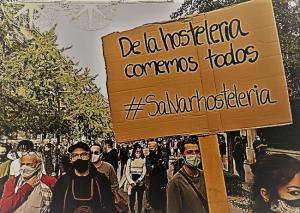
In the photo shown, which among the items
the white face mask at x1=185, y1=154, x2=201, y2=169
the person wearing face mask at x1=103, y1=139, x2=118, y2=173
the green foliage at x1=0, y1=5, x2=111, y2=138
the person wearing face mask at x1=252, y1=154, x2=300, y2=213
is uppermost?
the green foliage at x1=0, y1=5, x2=111, y2=138

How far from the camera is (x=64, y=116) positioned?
28.8 inches

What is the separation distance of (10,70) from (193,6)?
41cm

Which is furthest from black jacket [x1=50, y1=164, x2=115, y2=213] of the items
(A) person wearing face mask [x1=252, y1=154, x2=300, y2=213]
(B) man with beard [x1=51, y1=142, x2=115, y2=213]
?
(A) person wearing face mask [x1=252, y1=154, x2=300, y2=213]

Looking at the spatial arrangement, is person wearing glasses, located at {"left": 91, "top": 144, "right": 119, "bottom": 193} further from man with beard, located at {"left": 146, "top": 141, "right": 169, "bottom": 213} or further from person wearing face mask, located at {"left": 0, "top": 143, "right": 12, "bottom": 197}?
person wearing face mask, located at {"left": 0, "top": 143, "right": 12, "bottom": 197}

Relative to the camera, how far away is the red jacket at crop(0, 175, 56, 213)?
0.72 m

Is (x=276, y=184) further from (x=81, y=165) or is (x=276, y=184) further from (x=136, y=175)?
(x=81, y=165)

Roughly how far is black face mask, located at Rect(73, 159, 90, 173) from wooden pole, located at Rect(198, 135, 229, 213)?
25 centimetres

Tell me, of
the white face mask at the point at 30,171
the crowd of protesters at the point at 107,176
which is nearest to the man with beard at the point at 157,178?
the crowd of protesters at the point at 107,176

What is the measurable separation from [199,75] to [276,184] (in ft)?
0.93

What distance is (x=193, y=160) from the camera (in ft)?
2.41

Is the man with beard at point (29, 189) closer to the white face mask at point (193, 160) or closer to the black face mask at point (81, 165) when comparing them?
the black face mask at point (81, 165)

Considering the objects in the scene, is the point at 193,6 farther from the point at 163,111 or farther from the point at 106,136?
A: the point at 106,136

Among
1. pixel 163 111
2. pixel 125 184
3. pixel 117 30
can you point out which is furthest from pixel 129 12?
pixel 125 184

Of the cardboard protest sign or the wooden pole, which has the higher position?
the cardboard protest sign
